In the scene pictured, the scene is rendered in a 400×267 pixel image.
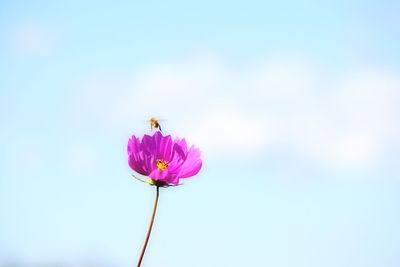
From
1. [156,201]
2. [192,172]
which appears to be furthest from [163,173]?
[156,201]

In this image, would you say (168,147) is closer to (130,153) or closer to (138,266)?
(130,153)

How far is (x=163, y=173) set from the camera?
132 centimetres

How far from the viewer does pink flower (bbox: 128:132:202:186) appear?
1319 millimetres

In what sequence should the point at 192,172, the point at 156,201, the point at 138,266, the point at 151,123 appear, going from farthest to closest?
the point at 151,123, the point at 192,172, the point at 156,201, the point at 138,266

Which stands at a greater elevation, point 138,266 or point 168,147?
point 168,147

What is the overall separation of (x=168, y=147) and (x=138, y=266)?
0.55 m

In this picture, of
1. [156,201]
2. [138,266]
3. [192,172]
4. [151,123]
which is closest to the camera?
[138,266]

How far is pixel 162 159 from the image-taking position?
137cm

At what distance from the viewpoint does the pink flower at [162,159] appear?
1.32 meters

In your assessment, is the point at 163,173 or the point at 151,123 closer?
the point at 163,173

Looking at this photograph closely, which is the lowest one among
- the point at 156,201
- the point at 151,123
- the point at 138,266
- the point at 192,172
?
the point at 138,266

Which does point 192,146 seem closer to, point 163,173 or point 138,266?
point 163,173

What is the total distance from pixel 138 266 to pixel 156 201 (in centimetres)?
20

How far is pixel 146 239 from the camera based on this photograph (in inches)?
36.9
